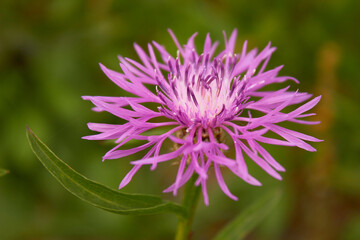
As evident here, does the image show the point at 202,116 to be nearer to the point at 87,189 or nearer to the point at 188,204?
the point at 188,204

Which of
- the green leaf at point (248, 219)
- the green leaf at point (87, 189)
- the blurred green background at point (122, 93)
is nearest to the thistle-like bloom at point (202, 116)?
the green leaf at point (87, 189)

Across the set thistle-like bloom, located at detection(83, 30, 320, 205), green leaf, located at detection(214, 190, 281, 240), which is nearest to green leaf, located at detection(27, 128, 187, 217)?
thistle-like bloom, located at detection(83, 30, 320, 205)

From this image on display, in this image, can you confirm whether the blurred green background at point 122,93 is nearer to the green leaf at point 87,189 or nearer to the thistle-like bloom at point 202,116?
the thistle-like bloom at point 202,116

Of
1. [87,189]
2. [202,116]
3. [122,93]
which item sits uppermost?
[122,93]

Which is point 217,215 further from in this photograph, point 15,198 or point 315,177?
point 15,198

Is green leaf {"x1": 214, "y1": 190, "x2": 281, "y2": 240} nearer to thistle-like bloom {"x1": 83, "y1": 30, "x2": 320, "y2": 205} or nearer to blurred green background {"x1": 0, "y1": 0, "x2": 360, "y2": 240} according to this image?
thistle-like bloom {"x1": 83, "y1": 30, "x2": 320, "y2": 205}

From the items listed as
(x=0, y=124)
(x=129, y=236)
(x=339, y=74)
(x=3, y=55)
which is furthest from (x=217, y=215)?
(x=3, y=55)

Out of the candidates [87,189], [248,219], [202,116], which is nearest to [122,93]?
[248,219]
